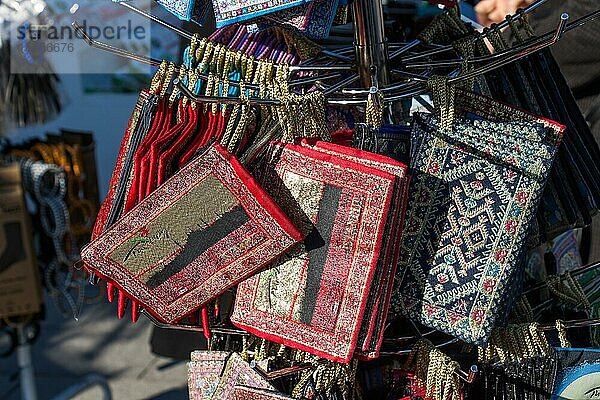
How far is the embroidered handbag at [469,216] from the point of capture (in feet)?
2.99

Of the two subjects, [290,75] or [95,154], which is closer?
[290,75]

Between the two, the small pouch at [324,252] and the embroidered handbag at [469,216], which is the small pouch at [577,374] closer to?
the embroidered handbag at [469,216]

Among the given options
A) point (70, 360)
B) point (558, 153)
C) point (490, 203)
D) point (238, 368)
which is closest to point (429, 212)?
point (490, 203)

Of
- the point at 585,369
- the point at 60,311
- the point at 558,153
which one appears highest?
the point at 558,153

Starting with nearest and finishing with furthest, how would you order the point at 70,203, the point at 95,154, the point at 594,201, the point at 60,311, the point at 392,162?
the point at 392,162 < the point at 594,201 < the point at 70,203 < the point at 95,154 < the point at 60,311

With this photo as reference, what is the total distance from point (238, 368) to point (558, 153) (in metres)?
0.56

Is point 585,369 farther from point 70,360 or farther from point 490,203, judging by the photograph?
point 70,360

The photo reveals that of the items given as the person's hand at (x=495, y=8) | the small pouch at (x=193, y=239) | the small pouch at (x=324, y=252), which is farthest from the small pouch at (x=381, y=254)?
the person's hand at (x=495, y=8)

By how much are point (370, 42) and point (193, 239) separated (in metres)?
0.35

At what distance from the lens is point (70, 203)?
6.20 feet

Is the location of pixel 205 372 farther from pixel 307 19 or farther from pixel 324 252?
pixel 307 19

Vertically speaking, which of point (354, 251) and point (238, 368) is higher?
point (354, 251)

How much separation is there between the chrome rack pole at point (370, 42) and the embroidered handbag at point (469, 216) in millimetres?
89

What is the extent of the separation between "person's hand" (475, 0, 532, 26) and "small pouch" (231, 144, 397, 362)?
541 millimetres
